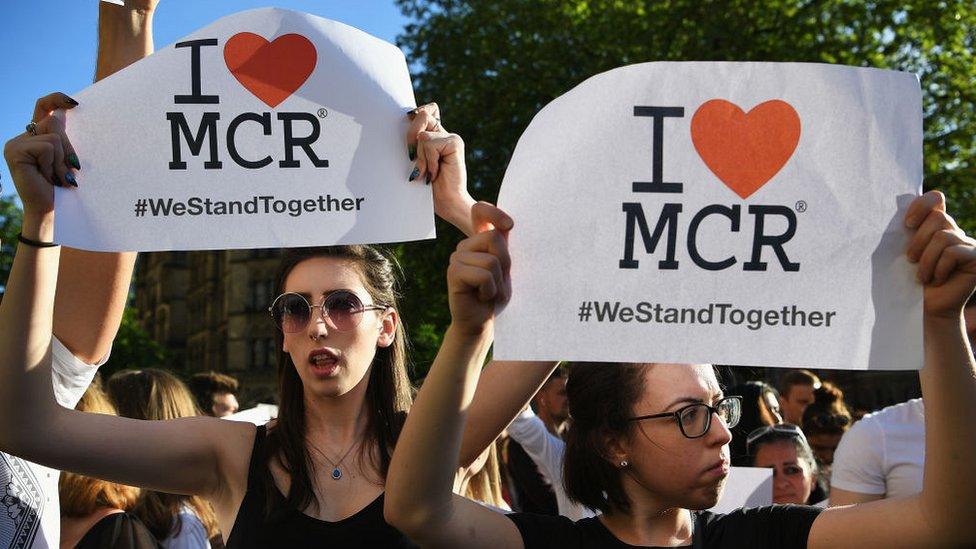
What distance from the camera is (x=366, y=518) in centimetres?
274

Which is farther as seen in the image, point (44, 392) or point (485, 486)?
point (485, 486)

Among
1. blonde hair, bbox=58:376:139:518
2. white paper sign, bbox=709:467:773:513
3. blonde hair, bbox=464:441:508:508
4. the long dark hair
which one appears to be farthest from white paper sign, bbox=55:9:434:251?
blonde hair, bbox=464:441:508:508

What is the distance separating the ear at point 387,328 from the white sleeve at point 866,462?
180 cm

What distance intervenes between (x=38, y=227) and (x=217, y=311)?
65311 millimetres

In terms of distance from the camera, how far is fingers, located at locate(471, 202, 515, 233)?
2115mm

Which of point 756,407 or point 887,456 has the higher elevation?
point 756,407

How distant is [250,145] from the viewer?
2.78m

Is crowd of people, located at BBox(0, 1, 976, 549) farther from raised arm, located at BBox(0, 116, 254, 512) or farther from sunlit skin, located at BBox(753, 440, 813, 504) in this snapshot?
sunlit skin, located at BBox(753, 440, 813, 504)

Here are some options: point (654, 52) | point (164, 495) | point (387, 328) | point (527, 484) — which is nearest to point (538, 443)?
point (527, 484)

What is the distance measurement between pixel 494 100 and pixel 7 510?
16824 mm

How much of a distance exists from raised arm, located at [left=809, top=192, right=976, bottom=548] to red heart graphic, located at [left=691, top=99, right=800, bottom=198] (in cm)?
28

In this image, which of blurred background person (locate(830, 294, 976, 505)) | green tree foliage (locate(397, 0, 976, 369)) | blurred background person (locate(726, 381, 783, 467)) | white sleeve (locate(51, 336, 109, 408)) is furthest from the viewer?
green tree foliage (locate(397, 0, 976, 369))

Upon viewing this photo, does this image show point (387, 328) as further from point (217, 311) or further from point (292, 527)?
point (217, 311)

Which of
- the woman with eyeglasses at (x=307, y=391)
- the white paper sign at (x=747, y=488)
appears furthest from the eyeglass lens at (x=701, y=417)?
the white paper sign at (x=747, y=488)
